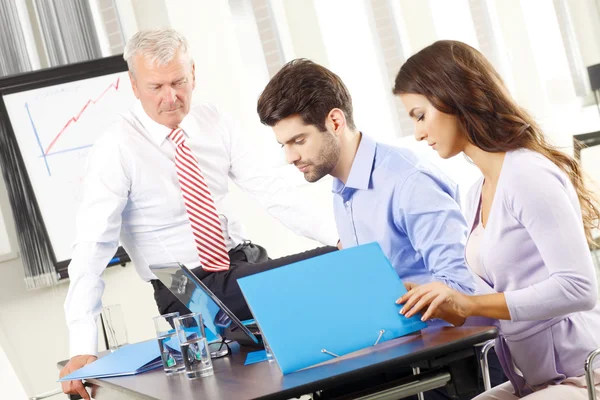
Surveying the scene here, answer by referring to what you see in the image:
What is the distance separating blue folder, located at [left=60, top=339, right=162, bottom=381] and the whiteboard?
6.57ft

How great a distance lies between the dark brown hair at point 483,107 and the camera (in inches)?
64.7

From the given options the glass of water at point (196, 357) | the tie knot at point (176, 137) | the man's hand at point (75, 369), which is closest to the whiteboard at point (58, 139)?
the tie knot at point (176, 137)

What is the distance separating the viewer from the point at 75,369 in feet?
7.34

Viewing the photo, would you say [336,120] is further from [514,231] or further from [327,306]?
[327,306]

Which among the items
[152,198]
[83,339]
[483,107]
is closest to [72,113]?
[152,198]

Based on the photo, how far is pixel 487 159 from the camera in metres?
1.69

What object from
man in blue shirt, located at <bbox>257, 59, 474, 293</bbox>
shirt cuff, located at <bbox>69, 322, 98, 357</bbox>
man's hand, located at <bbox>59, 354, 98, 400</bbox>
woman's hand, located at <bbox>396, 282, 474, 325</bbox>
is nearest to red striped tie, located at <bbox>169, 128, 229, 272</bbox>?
shirt cuff, located at <bbox>69, 322, 98, 357</bbox>

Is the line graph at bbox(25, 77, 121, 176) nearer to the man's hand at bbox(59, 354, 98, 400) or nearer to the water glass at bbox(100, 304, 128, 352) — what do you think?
the water glass at bbox(100, 304, 128, 352)

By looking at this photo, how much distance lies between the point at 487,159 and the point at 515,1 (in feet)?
13.4

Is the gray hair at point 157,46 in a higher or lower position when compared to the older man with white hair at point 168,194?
higher

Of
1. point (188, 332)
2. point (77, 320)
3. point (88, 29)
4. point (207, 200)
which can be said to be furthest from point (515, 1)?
point (188, 332)

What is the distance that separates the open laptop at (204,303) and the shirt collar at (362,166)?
1.50ft

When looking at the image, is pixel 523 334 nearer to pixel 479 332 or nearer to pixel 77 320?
pixel 479 332

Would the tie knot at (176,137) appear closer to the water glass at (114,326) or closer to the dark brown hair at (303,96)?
the water glass at (114,326)
